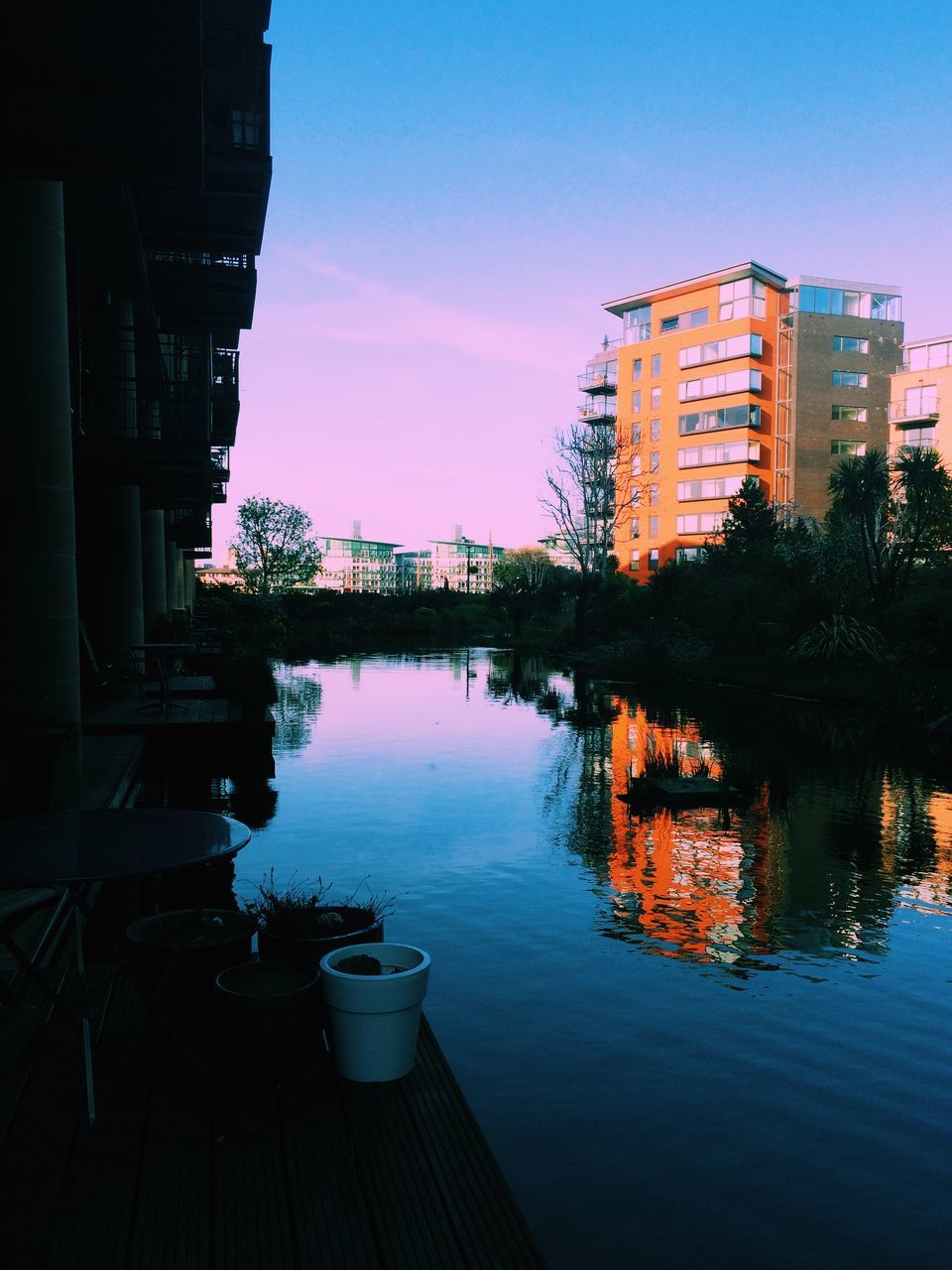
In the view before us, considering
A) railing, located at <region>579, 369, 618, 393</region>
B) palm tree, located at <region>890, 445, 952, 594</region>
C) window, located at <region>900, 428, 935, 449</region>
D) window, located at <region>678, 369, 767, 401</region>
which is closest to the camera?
palm tree, located at <region>890, 445, 952, 594</region>

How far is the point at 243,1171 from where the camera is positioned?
3361 mm

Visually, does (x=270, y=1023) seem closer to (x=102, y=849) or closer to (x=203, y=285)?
(x=102, y=849)

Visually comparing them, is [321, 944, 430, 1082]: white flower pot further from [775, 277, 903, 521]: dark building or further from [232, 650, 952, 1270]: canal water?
[775, 277, 903, 521]: dark building

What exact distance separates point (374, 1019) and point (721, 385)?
66.4 m

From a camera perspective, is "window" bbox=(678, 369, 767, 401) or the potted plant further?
"window" bbox=(678, 369, 767, 401)

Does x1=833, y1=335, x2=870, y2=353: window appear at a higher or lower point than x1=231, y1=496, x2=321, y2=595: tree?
higher

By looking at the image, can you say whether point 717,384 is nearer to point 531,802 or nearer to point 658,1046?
point 531,802

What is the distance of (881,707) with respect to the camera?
2442 centimetres

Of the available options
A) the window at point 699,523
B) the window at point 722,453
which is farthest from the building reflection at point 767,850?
the window at point 722,453

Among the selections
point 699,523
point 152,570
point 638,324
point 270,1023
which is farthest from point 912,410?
point 270,1023

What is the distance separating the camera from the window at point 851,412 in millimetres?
67188

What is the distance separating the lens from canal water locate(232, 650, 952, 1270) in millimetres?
4691

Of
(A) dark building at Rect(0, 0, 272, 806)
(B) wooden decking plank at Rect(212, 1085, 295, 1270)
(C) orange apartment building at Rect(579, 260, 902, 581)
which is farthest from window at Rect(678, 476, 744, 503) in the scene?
(B) wooden decking plank at Rect(212, 1085, 295, 1270)

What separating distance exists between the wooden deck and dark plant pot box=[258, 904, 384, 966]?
0.40 m
